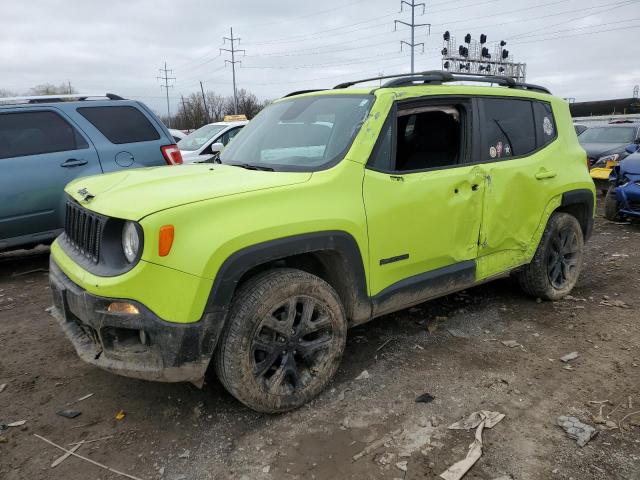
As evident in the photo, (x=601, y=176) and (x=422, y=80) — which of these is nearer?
(x=422, y=80)

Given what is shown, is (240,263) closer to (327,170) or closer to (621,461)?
(327,170)

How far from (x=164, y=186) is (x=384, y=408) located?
5.91 feet

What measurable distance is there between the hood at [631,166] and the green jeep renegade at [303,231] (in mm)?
4405

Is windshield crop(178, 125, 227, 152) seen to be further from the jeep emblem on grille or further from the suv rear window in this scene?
the jeep emblem on grille

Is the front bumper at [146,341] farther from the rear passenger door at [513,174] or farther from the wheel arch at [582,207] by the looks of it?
the wheel arch at [582,207]

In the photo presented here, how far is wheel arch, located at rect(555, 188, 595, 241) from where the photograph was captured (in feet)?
15.1

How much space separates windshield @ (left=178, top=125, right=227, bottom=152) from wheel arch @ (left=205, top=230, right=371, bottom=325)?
25.4 ft

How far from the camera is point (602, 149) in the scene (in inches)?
484

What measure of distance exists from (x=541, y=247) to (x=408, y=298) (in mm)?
1690

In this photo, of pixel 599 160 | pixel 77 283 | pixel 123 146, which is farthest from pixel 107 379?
pixel 599 160

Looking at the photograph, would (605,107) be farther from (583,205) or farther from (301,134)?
(301,134)

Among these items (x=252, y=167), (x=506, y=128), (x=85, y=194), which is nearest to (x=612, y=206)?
(x=506, y=128)

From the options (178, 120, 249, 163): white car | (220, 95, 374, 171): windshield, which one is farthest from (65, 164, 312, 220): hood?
(178, 120, 249, 163): white car

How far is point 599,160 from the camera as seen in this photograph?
11.5 metres
